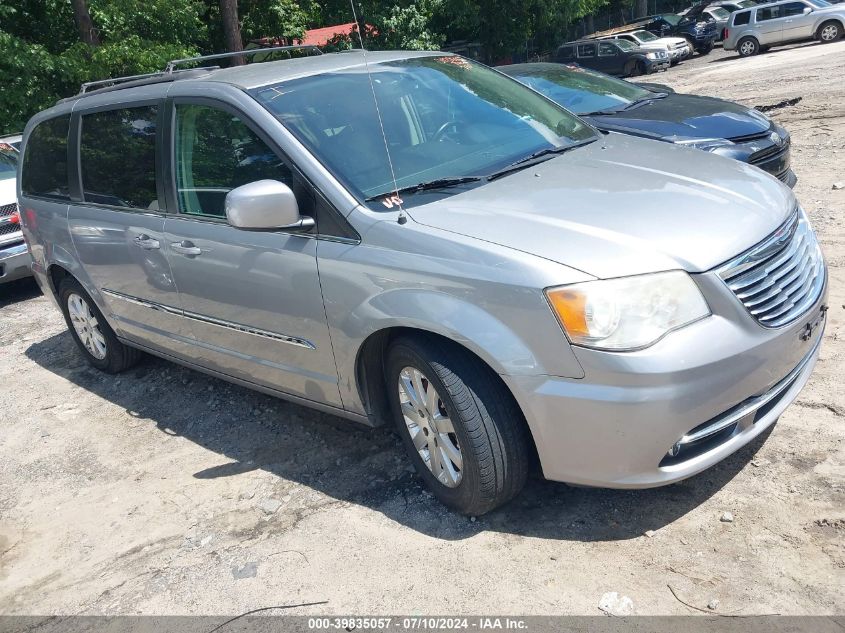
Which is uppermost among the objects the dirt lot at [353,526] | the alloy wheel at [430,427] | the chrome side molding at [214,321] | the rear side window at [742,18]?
the chrome side molding at [214,321]

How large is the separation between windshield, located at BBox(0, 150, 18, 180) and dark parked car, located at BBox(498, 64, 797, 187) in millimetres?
5546

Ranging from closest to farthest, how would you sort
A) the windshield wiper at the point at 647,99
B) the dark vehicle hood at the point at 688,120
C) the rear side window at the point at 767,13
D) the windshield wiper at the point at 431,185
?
the windshield wiper at the point at 431,185
the dark vehicle hood at the point at 688,120
the windshield wiper at the point at 647,99
the rear side window at the point at 767,13

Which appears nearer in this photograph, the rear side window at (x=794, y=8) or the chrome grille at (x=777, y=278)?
the chrome grille at (x=777, y=278)

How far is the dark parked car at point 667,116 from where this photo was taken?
6.70 meters

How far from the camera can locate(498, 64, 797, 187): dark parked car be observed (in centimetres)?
670

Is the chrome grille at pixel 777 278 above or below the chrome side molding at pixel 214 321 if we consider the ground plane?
above

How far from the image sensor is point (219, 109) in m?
3.91

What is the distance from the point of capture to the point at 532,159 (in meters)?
3.79

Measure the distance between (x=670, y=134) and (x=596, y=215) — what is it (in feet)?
13.7

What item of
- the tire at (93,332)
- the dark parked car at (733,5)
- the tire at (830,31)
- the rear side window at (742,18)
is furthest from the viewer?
the dark parked car at (733,5)

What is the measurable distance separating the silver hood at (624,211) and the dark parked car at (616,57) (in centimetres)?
2409

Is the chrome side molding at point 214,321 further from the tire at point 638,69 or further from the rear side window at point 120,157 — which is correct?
the tire at point 638,69

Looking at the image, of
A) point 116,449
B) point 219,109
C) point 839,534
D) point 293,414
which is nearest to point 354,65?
point 219,109

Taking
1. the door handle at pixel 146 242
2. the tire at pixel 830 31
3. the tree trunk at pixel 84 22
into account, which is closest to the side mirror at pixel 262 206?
the door handle at pixel 146 242
